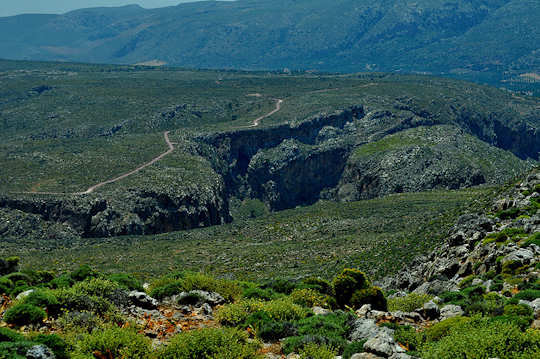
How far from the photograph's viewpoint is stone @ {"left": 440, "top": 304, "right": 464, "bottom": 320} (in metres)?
18.2

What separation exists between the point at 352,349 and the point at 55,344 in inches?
313

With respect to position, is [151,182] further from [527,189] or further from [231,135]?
[527,189]

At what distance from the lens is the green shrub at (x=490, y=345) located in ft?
41.6

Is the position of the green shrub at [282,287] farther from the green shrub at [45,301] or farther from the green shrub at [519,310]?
the green shrub at [519,310]

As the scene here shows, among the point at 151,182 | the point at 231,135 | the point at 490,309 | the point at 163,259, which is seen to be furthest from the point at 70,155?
the point at 490,309

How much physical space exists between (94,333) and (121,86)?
444 ft

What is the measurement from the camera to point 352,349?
14.7 meters

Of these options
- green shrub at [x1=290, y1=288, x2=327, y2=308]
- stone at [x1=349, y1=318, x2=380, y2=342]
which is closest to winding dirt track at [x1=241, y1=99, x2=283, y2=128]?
green shrub at [x1=290, y1=288, x2=327, y2=308]

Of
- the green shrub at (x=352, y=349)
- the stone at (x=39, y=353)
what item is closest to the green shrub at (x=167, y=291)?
the stone at (x=39, y=353)

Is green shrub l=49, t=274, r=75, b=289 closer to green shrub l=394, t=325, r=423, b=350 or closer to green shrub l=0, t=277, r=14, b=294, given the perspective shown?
green shrub l=0, t=277, r=14, b=294

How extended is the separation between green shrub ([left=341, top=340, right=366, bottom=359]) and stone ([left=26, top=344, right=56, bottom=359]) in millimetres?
7651

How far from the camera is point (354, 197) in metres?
93.2

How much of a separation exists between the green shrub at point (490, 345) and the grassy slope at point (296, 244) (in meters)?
24.6

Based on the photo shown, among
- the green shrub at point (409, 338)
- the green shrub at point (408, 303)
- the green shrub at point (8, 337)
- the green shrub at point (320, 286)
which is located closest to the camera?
the green shrub at point (8, 337)
